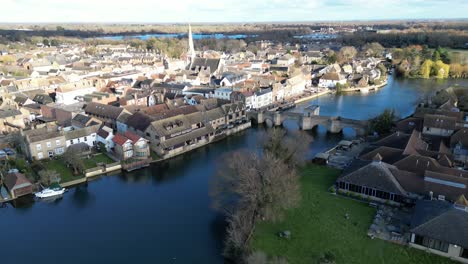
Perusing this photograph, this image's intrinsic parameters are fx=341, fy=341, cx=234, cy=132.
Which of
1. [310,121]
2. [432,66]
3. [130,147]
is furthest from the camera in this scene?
[432,66]

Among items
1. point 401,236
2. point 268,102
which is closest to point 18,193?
point 401,236

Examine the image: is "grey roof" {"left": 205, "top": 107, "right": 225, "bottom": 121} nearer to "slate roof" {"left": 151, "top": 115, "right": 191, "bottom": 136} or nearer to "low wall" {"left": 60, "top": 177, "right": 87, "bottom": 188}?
"slate roof" {"left": 151, "top": 115, "right": 191, "bottom": 136}

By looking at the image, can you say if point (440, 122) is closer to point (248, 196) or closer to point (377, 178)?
point (377, 178)

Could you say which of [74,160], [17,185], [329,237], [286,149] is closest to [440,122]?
[286,149]

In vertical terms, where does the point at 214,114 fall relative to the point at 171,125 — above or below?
above

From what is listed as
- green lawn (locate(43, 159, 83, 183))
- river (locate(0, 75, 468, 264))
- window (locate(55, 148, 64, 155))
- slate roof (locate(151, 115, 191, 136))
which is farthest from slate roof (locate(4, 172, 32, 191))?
slate roof (locate(151, 115, 191, 136))

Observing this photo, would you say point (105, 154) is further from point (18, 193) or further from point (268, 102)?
point (268, 102)

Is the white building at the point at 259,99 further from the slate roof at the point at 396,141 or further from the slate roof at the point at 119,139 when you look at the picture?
the slate roof at the point at 396,141
